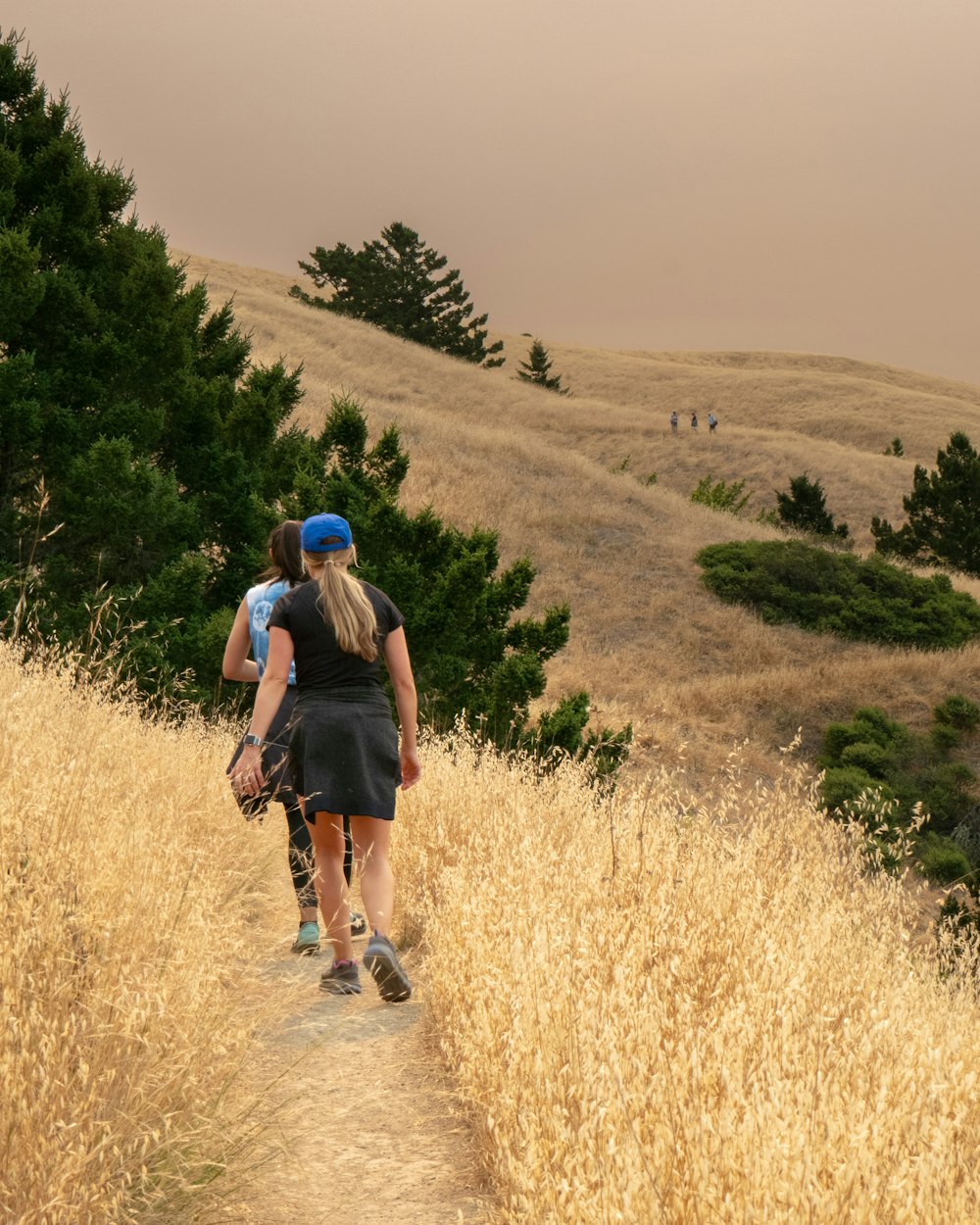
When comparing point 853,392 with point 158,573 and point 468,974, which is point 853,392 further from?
point 468,974

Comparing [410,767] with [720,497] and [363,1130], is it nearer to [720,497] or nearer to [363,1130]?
[363,1130]

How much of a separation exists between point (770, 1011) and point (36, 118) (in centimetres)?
1272

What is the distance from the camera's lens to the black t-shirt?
14.6ft

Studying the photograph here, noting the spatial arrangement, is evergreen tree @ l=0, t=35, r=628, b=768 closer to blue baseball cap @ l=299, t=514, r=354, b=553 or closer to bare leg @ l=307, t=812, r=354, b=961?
bare leg @ l=307, t=812, r=354, b=961

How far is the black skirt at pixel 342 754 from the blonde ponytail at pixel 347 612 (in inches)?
8.3

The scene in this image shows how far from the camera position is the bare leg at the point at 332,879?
459cm

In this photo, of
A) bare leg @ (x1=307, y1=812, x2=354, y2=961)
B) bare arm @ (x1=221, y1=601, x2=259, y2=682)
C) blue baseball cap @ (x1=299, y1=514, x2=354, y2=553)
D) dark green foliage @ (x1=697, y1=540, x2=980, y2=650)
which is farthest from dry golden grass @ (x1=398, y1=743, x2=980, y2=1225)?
dark green foliage @ (x1=697, y1=540, x2=980, y2=650)

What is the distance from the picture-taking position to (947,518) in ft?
113

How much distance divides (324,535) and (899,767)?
17.6 metres

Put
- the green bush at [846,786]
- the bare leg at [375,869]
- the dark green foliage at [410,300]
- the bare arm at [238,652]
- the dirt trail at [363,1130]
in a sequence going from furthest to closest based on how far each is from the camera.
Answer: the dark green foliage at [410,300]
the green bush at [846,786]
the bare arm at [238,652]
the bare leg at [375,869]
the dirt trail at [363,1130]

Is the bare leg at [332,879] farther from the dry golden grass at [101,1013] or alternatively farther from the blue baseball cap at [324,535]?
the blue baseball cap at [324,535]

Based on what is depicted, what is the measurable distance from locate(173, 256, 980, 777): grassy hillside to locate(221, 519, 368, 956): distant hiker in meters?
7.74

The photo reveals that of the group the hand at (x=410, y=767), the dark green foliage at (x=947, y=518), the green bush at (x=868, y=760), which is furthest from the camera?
the dark green foliage at (x=947, y=518)

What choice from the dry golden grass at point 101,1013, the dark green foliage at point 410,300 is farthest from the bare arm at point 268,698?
the dark green foliage at point 410,300
